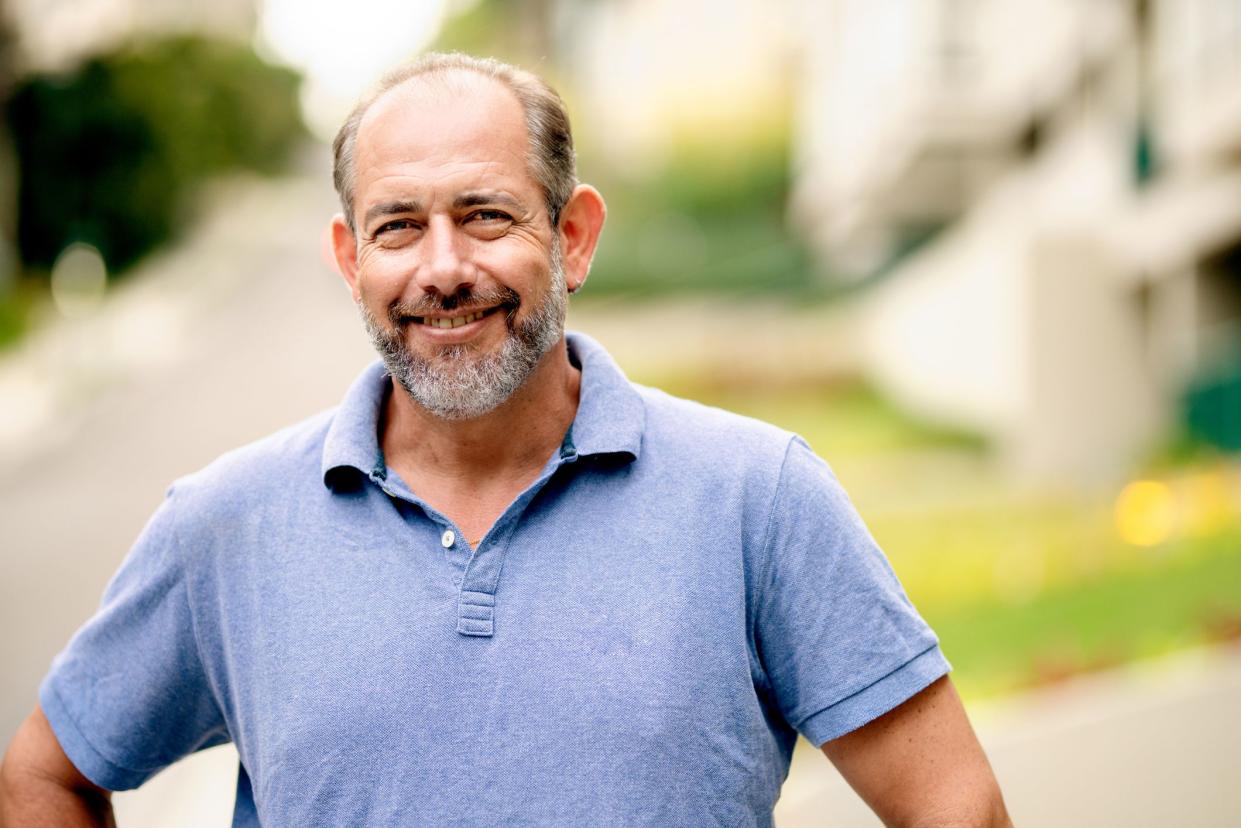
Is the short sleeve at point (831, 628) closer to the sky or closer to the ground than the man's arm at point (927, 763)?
closer to the sky

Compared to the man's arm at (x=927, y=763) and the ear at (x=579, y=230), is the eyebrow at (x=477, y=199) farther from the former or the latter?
the man's arm at (x=927, y=763)

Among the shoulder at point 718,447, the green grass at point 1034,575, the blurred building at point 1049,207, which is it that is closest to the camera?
the shoulder at point 718,447

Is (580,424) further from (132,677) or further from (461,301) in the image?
(132,677)

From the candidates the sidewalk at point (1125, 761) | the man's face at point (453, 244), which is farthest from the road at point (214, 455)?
the man's face at point (453, 244)

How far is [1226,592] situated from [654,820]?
728 cm

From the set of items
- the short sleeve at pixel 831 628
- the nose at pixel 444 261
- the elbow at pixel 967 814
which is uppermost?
the nose at pixel 444 261

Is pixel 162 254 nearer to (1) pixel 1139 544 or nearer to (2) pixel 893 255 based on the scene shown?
(2) pixel 893 255

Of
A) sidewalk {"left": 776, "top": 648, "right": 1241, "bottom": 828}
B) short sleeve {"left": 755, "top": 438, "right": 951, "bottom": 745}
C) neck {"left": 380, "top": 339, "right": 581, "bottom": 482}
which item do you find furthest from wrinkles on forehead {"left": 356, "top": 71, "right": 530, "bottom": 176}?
sidewalk {"left": 776, "top": 648, "right": 1241, "bottom": 828}

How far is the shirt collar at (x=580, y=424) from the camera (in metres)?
2.29

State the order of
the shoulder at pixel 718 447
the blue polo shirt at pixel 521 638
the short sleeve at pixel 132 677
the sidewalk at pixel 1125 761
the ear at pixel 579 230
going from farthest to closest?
the sidewalk at pixel 1125 761
the ear at pixel 579 230
the short sleeve at pixel 132 677
the shoulder at pixel 718 447
the blue polo shirt at pixel 521 638

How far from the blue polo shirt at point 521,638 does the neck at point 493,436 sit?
70 mm

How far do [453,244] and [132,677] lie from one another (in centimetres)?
93

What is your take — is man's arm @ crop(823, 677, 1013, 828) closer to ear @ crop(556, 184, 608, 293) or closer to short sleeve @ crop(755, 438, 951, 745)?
short sleeve @ crop(755, 438, 951, 745)

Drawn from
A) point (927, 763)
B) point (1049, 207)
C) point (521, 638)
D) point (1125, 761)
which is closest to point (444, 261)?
point (521, 638)
